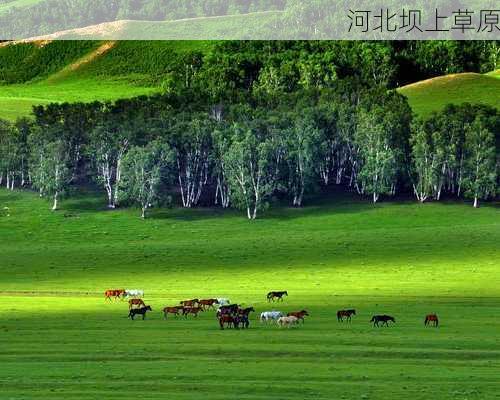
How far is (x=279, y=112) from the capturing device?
133375 mm

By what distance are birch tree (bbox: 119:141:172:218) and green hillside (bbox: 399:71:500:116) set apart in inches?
1832

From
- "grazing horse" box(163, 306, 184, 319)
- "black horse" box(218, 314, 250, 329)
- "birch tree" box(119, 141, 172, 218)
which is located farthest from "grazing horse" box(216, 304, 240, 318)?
"birch tree" box(119, 141, 172, 218)

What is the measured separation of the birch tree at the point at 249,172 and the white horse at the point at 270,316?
5776cm

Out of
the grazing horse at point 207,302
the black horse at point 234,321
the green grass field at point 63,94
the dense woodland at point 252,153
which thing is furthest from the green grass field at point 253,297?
the green grass field at point 63,94

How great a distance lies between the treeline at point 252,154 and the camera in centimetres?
11906

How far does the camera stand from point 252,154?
4705 inches

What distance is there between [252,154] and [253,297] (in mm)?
46916

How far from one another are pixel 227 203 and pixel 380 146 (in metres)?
16.3

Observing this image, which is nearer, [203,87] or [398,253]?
[398,253]

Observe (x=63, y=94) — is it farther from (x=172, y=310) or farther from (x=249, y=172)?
(x=172, y=310)

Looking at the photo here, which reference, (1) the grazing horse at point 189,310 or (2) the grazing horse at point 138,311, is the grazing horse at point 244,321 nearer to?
(1) the grazing horse at point 189,310

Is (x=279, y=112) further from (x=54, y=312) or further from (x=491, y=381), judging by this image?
(x=491, y=381)

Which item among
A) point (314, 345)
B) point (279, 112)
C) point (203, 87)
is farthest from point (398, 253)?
point (203, 87)

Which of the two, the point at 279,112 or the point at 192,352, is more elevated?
the point at 279,112
